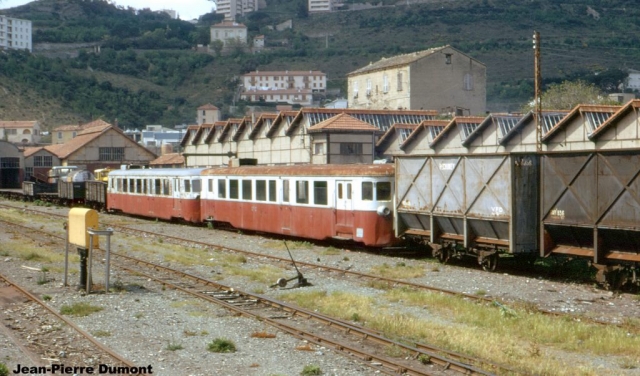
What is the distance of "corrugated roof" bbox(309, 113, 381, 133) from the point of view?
48812mm

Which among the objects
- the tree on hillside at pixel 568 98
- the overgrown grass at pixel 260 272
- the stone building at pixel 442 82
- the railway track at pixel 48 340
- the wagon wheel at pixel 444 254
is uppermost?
the stone building at pixel 442 82

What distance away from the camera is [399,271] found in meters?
20.1

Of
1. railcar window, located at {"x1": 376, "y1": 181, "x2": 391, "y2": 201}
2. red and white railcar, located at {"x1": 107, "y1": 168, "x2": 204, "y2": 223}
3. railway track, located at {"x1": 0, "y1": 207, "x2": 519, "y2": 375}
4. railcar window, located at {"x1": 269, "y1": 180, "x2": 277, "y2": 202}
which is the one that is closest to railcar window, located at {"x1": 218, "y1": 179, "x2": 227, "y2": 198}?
red and white railcar, located at {"x1": 107, "y1": 168, "x2": 204, "y2": 223}

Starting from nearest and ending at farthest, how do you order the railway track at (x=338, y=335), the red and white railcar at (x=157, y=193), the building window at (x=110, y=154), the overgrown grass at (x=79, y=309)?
1. the railway track at (x=338, y=335)
2. the overgrown grass at (x=79, y=309)
3. the red and white railcar at (x=157, y=193)
4. the building window at (x=110, y=154)

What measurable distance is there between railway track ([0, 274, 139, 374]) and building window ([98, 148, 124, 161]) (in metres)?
70.2

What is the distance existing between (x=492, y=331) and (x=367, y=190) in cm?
1114

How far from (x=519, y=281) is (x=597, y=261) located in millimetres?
2017

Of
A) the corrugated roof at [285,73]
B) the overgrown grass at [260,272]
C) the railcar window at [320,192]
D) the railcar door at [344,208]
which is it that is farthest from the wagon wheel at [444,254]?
Answer: the corrugated roof at [285,73]

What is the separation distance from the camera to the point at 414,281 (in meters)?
18.7

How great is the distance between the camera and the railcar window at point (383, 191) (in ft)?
77.8

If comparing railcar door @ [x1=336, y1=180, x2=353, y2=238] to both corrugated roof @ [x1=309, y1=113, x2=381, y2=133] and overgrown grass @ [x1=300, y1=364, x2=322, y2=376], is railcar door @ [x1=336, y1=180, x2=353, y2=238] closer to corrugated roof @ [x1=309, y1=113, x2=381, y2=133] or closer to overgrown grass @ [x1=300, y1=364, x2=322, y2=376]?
overgrown grass @ [x1=300, y1=364, x2=322, y2=376]

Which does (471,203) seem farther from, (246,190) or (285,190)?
(246,190)

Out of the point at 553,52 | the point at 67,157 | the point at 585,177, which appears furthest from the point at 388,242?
the point at 553,52

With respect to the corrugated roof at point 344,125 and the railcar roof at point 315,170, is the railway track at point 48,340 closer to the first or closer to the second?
the railcar roof at point 315,170
